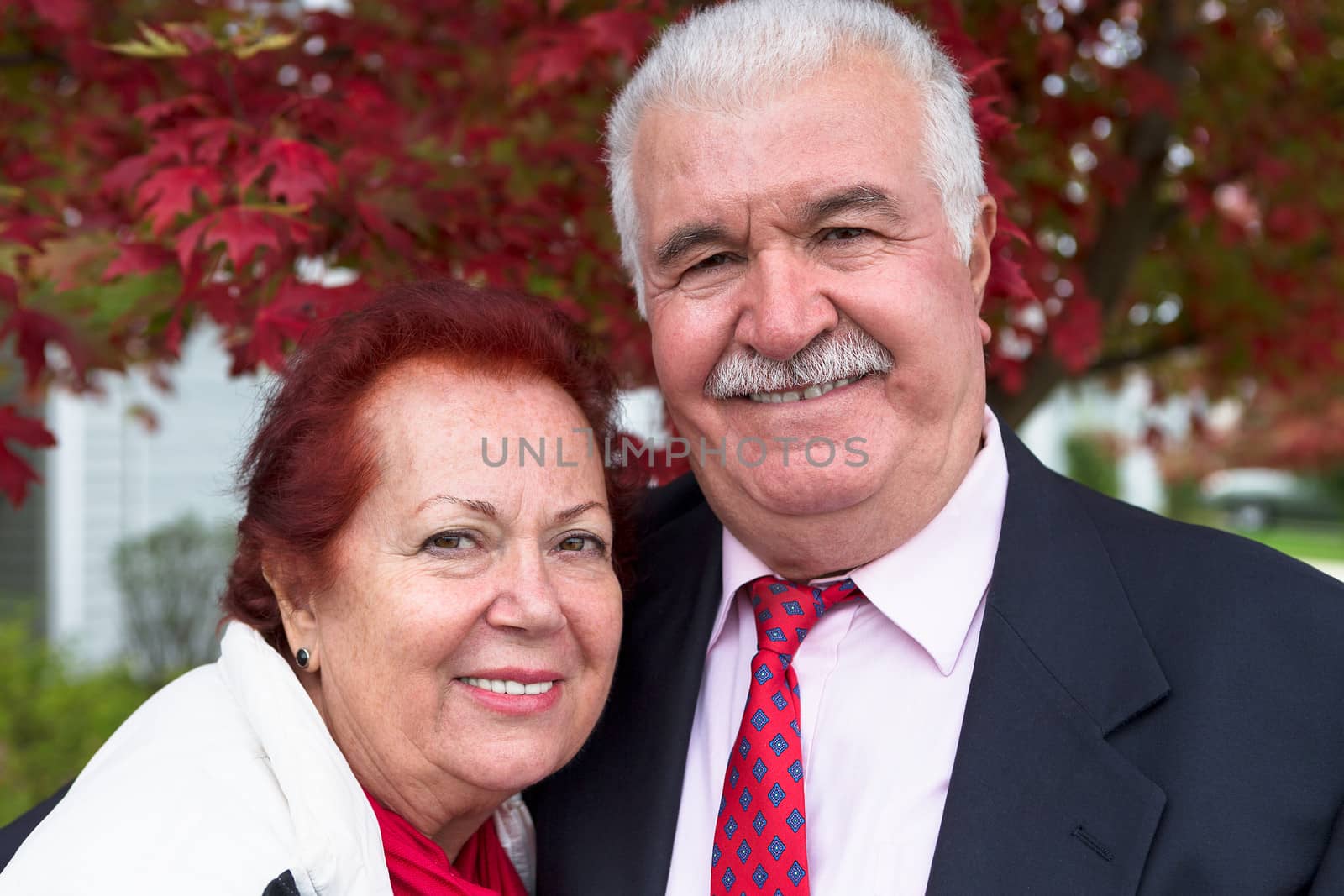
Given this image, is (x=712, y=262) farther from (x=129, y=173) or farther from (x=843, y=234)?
(x=129, y=173)

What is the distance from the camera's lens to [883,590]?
2.03 m

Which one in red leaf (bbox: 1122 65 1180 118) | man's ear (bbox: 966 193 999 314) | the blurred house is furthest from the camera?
the blurred house

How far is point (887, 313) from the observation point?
78.6 inches

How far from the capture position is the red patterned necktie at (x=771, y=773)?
189cm

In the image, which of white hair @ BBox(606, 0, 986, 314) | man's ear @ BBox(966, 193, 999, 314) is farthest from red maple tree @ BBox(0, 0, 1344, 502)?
white hair @ BBox(606, 0, 986, 314)

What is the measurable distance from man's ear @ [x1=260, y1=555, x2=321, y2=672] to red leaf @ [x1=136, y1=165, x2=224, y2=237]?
819 millimetres

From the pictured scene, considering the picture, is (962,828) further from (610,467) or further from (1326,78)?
(1326,78)

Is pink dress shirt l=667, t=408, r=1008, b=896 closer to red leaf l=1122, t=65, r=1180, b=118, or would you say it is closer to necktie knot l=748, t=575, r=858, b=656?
necktie knot l=748, t=575, r=858, b=656

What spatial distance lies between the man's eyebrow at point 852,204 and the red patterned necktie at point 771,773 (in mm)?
607

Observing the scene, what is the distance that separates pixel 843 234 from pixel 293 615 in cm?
110

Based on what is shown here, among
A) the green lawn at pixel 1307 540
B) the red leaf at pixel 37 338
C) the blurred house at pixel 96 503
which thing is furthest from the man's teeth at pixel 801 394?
the green lawn at pixel 1307 540

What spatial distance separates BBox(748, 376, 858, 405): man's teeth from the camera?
79.4 inches

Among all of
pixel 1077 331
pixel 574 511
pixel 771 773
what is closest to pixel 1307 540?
pixel 1077 331

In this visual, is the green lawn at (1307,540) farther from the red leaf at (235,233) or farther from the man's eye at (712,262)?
the red leaf at (235,233)
